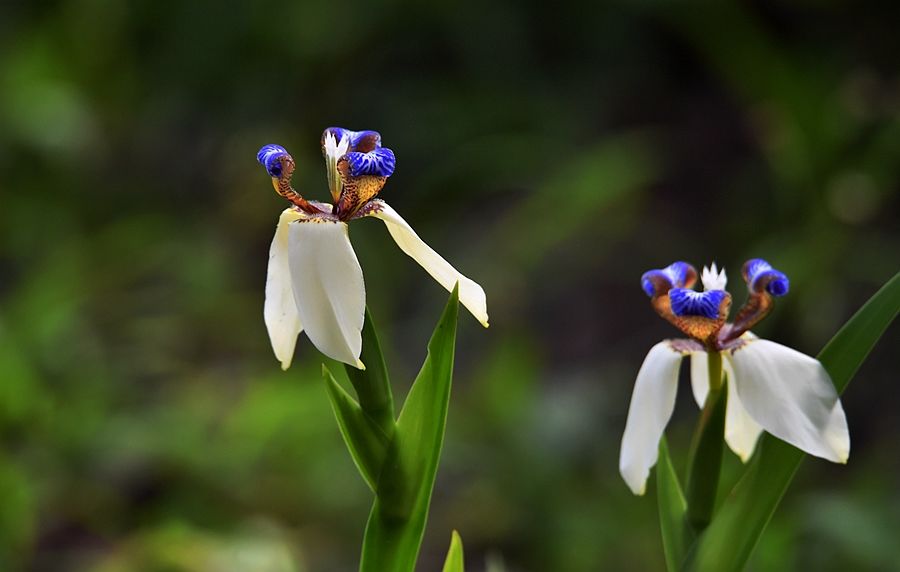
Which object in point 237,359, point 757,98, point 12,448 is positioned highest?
point 757,98

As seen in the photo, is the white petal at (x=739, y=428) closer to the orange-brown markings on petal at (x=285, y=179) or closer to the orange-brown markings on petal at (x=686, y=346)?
the orange-brown markings on petal at (x=686, y=346)

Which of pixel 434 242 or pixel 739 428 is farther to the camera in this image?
pixel 434 242

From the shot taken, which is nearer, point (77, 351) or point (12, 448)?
point (12, 448)

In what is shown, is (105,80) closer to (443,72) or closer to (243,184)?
(243,184)

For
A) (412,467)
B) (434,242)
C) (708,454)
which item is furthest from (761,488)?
(434,242)

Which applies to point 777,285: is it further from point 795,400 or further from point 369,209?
point 369,209

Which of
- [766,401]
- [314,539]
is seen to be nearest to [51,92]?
[314,539]

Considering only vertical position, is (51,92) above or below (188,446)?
above

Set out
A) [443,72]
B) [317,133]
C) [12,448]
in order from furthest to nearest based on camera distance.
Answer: [443,72]
[317,133]
[12,448]
